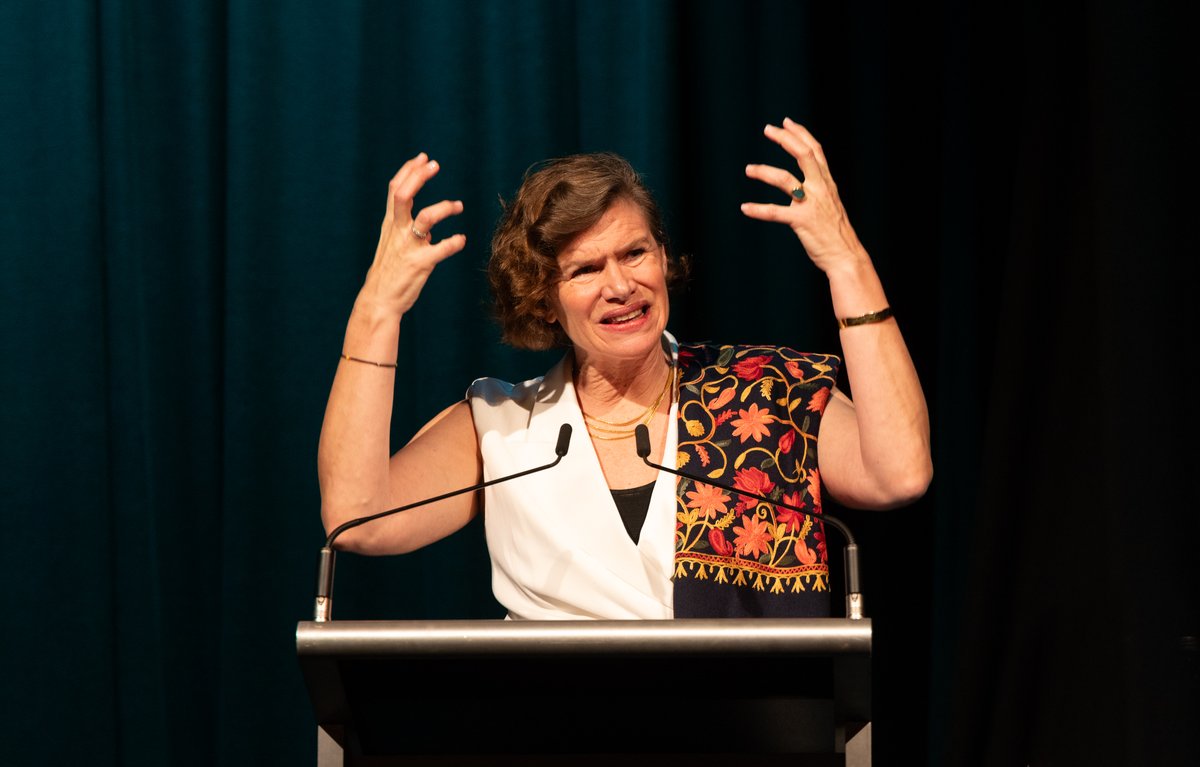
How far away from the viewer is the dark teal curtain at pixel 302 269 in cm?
246

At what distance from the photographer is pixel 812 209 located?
160cm

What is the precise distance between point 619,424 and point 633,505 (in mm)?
150

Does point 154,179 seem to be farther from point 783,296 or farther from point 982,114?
point 982,114

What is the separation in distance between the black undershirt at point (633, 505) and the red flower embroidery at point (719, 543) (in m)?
0.10

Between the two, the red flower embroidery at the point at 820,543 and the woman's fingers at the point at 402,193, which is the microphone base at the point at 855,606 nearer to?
the red flower embroidery at the point at 820,543

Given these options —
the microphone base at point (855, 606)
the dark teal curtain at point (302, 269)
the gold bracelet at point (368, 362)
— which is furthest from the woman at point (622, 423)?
the dark teal curtain at point (302, 269)

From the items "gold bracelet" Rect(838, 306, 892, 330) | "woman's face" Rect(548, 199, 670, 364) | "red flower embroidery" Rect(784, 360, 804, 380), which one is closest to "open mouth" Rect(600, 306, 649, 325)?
"woman's face" Rect(548, 199, 670, 364)

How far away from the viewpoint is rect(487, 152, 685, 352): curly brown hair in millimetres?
1856

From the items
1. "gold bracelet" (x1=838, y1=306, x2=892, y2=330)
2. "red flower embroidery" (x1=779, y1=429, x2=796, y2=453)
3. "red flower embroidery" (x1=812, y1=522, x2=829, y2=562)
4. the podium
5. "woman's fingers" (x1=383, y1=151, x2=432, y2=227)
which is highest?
"woman's fingers" (x1=383, y1=151, x2=432, y2=227)

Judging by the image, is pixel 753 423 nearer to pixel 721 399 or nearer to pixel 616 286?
pixel 721 399

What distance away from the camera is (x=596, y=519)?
177cm

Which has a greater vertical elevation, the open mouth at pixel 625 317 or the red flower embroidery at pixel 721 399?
the open mouth at pixel 625 317

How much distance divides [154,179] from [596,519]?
129 centimetres

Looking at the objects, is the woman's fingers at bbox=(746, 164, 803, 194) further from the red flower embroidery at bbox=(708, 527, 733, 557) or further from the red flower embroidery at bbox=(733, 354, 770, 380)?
the red flower embroidery at bbox=(708, 527, 733, 557)
